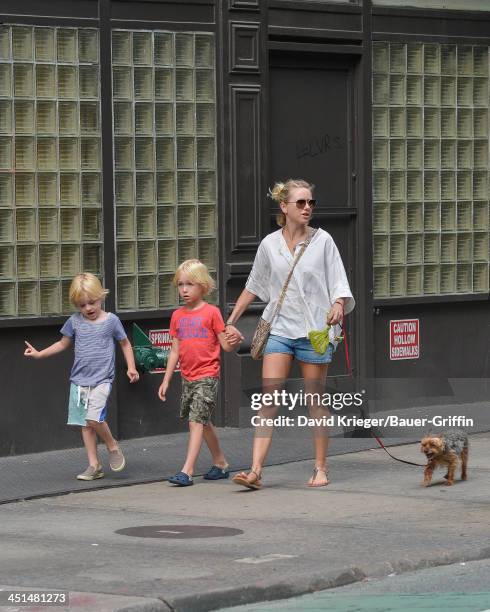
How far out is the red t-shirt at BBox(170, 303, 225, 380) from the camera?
1066 centimetres

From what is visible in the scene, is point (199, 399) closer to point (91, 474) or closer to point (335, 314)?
point (91, 474)

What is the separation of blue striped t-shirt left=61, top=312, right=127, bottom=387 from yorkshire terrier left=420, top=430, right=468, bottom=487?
7.50ft

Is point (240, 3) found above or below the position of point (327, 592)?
above

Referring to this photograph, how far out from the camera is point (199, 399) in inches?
418

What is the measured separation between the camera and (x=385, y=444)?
1260 cm

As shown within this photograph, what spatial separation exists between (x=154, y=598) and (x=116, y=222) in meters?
6.17

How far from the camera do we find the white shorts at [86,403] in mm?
10805

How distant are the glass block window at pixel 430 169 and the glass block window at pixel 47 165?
10.3 ft

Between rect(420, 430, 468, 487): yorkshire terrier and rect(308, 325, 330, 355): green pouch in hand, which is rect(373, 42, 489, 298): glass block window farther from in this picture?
rect(308, 325, 330, 355): green pouch in hand

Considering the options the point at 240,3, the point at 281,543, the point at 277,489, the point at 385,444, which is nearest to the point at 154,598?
the point at 281,543

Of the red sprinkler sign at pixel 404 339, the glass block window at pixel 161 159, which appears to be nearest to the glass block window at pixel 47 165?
the glass block window at pixel 161 159

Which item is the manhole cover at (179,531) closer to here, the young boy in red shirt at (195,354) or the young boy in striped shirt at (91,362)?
the young boy in red shirt at (195,354)

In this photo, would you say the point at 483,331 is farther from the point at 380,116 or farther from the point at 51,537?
the point at 51,537

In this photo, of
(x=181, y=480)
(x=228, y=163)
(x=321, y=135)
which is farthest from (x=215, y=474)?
A: (x=321, y=135)
